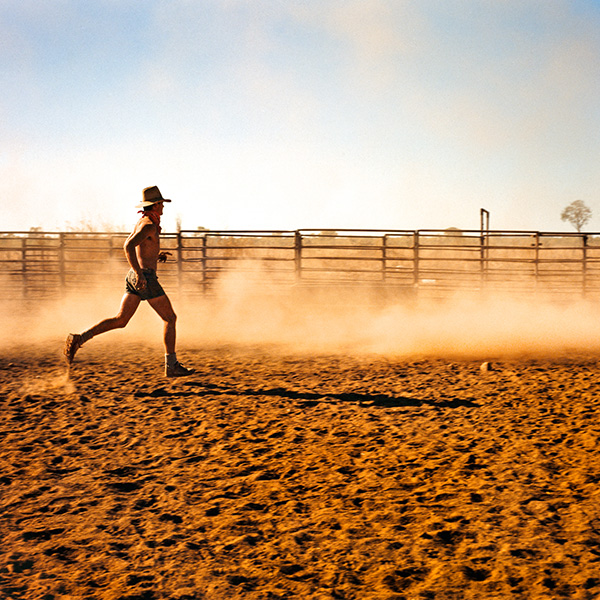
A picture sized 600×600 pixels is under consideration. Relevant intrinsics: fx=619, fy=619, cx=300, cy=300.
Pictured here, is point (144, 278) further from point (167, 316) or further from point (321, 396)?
Result: point (321, 396)

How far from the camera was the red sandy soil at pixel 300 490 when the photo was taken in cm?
226

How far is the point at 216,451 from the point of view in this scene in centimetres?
371

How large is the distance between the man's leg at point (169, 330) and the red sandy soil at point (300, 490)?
6.9 inches

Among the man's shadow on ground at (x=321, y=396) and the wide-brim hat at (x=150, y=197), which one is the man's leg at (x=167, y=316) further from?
the wide-brim hat at (x=150, y=197)

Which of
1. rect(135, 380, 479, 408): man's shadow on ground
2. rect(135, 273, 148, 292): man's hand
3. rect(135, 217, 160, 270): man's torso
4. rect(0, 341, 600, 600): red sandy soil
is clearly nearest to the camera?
rect(0, 341, 600, 600): red sandy soil

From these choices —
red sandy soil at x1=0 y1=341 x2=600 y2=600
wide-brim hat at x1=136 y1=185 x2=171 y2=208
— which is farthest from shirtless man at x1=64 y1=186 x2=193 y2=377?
red sandy soil at x1=0 y1=341 x2=600 y2=600

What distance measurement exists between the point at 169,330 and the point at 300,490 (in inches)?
113

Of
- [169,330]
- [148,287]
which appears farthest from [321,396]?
[148,287]

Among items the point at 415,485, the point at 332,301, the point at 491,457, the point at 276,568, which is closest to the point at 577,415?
the point at 491,457

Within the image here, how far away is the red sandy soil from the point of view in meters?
2.26

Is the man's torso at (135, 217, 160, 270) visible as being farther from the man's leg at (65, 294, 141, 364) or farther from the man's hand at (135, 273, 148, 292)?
the man's leg at (65, 294, 141, 364)

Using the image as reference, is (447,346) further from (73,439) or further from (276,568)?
(276,568)

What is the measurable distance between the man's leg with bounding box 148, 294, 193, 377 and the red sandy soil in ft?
0.58

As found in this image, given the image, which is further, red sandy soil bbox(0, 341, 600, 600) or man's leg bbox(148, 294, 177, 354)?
man's leg bbox(148, 294, 177, 354)
